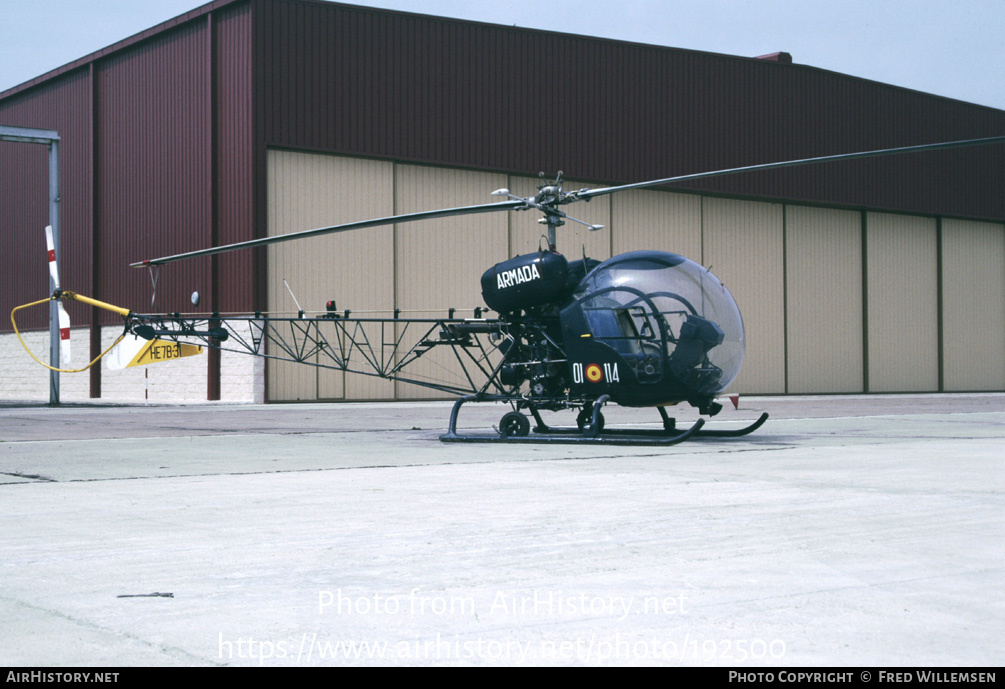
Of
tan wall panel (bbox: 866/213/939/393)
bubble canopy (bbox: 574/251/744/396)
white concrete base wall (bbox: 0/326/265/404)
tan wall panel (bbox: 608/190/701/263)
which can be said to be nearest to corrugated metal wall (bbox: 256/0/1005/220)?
tan wall panel (bbox: 608/190/701/263)

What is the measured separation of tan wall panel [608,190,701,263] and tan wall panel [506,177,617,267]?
0.49 metres

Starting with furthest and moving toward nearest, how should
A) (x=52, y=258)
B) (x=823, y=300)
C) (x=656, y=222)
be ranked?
(x=823, y=300) < (x=656, y=222) < (x=52, y=258)

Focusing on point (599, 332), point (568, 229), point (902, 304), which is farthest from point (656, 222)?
point (599, 332)

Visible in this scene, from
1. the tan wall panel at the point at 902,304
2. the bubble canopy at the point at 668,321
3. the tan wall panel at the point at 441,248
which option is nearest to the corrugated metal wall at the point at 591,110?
the tan wall panel at the point at 441,248

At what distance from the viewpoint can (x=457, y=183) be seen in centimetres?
3291

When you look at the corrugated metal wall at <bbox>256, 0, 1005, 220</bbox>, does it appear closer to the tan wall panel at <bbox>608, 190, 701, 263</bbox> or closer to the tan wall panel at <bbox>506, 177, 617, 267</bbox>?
the tan wall panel at <bbox>506, 177, 617, 267</bbox>

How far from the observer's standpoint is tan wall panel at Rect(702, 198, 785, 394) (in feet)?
124

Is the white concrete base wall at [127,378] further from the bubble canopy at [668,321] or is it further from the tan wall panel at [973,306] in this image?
the tan wall panel at [973,306]

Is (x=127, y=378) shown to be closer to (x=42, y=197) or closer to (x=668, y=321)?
(x=42, y=197)

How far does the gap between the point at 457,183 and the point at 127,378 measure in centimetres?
1176

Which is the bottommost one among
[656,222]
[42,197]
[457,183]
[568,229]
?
[568,229]

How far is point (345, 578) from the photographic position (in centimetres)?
505

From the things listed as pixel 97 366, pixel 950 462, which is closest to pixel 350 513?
pixel 950 462

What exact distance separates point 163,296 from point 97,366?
12.7 feet
